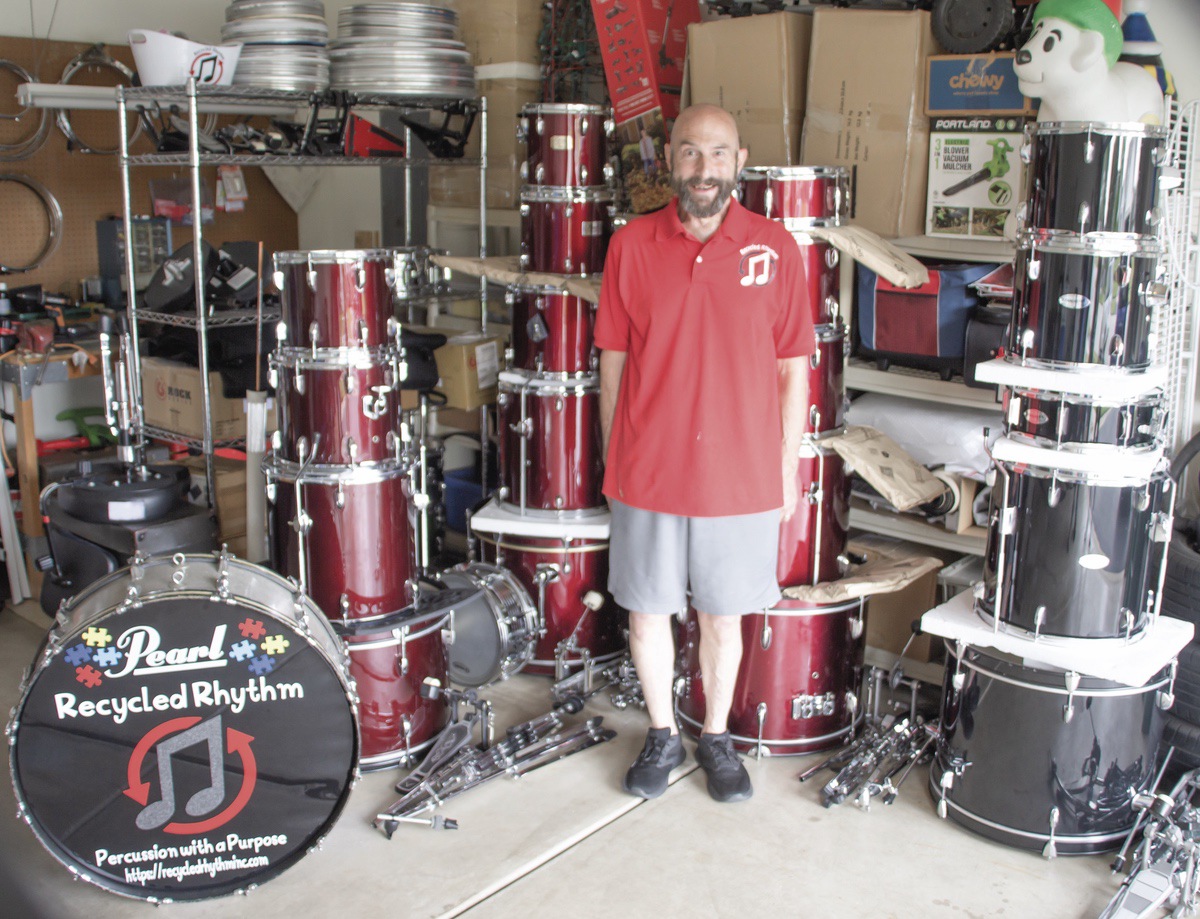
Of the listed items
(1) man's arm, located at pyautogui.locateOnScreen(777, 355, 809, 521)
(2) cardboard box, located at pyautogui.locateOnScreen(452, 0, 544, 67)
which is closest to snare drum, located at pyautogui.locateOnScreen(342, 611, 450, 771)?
(1) man's arm, located at pyautogui.locateOnScreen(777, 355, 809, 521)

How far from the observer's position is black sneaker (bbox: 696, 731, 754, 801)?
3.19 m

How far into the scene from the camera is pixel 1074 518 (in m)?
2.78

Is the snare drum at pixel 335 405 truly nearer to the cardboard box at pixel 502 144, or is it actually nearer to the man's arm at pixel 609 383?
the man's arm at pixel 609 383

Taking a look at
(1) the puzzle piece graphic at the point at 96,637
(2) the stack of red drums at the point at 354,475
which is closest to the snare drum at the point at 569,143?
(2) the stack of red drums at the point at 354,475

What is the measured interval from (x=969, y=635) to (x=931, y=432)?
34.6 inches

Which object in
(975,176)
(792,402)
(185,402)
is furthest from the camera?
(185,402)

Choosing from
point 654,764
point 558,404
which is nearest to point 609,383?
point 558,404

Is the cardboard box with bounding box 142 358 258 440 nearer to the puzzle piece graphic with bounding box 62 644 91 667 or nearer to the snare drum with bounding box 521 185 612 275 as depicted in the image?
the snare drum with bounding box 521 185 612 275

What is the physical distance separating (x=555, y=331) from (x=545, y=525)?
618 millimetres

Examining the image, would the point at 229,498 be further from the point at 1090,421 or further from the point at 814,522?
the point at 1090,421

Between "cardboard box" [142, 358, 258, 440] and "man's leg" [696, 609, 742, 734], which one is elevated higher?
"cardboard box" [142, 358, 258, 440]

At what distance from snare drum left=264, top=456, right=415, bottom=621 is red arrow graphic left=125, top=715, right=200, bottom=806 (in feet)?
2.13

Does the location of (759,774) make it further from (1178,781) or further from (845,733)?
(1178,781)

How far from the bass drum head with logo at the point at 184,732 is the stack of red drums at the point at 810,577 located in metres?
1.19
